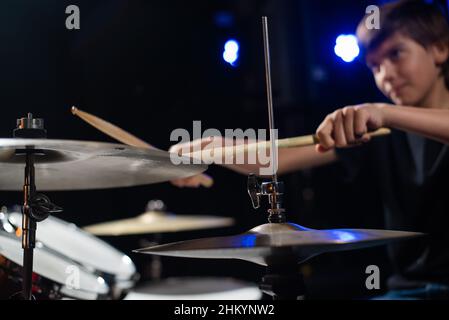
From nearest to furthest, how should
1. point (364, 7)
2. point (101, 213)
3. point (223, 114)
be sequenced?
1. point (364, 7)
2. point (101, 213)
3. point (223, 114)

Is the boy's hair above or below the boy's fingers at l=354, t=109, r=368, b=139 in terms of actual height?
above

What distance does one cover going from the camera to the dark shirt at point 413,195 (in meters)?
1.56

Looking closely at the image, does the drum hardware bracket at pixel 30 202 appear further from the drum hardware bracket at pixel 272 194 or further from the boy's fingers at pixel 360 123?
Answer: the boy's fingers at pixel 360 123

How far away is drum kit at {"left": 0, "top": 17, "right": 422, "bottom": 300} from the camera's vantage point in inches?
30.2

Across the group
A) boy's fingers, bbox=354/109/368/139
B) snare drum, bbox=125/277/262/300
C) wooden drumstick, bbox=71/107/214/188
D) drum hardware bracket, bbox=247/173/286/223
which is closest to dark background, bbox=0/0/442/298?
snare drum, bbox=125/277/262/300

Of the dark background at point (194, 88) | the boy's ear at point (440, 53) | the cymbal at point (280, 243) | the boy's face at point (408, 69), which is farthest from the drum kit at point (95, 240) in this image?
the boy's ear at point (440, 53)

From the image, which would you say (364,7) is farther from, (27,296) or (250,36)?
(27,296)

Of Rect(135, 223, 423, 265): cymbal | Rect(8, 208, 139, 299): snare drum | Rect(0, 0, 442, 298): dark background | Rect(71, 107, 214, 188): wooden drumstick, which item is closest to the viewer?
Rect(135, 223, 423, 265): cymbal

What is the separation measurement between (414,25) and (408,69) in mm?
168

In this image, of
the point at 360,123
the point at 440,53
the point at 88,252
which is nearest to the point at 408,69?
the point at 440,53

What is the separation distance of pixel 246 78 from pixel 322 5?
54 centimetres

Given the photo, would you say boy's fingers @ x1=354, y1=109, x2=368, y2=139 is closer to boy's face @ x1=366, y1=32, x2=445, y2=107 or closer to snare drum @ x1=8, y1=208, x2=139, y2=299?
boy's face @ x1=366, y1=32, x2=445, y2=107

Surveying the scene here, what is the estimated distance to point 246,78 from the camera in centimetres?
256
